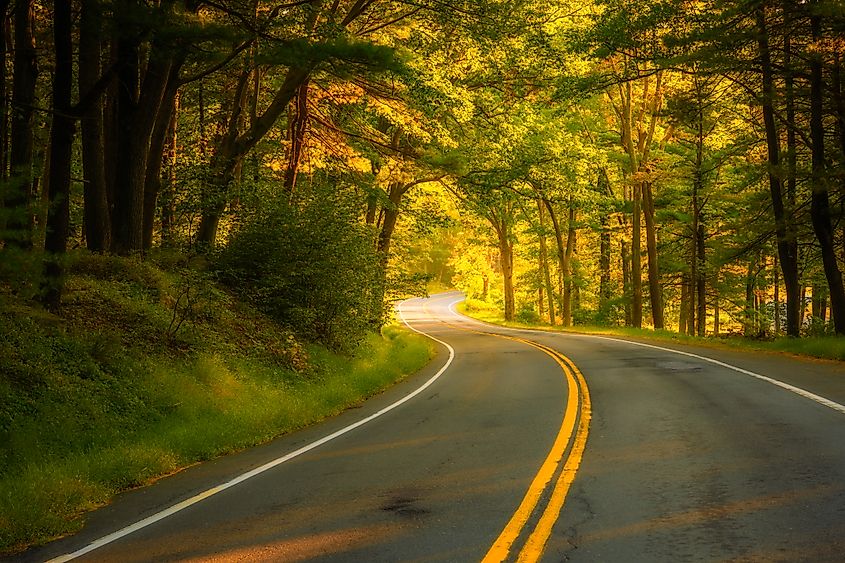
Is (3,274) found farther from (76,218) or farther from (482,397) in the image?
(76,218)

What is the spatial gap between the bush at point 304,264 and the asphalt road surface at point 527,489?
478 centimetres

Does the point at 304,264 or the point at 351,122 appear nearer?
the point at 304,264

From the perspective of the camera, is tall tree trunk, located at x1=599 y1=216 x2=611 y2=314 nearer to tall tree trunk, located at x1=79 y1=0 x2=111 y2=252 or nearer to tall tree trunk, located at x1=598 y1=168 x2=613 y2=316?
tall tree trunk, located at x1=598 y1=168 x2=613 y2=316

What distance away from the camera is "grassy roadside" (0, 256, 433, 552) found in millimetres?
7035

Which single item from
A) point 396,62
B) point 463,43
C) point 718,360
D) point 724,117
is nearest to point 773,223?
point 718,360

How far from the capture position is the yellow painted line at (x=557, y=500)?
4695mm

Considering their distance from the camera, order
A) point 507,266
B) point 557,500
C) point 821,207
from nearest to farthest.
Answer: point 557,500, point 821,207, point 507,266

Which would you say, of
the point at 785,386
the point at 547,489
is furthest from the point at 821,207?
the point at 547,489

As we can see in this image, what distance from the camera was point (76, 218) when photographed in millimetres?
25844

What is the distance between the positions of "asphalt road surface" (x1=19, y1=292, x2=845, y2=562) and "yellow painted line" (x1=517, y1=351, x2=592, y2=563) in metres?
0.02

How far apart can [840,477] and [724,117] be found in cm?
2571

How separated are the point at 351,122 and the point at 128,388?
1586 cm

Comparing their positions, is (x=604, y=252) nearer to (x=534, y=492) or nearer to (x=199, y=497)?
(x=534, y=492)

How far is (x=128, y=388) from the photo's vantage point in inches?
379
